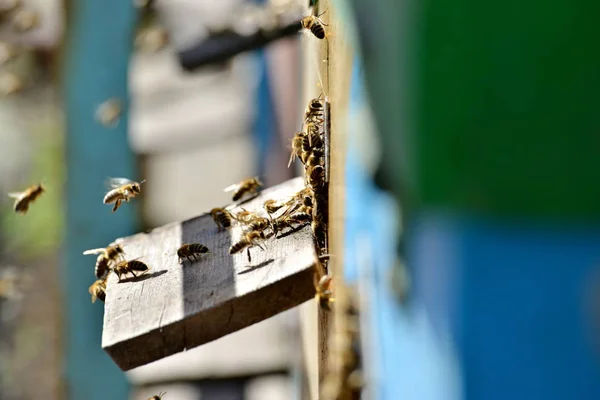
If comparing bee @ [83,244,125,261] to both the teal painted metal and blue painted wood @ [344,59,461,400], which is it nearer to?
blue painted wood @ [344,59,461,400]

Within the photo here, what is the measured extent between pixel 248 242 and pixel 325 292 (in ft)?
0.77

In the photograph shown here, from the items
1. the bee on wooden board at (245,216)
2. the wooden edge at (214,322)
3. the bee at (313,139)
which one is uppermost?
the bee at (313,139)

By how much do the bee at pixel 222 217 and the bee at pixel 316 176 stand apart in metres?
0.28

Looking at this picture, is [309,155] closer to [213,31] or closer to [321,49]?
[321,49]

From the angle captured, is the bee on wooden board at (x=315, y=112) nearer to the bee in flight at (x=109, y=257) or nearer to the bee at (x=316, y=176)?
the bee at (x=316, y=176)

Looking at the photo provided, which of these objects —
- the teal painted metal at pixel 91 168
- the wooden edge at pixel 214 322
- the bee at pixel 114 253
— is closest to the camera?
the wooden edge at pixel 214 322

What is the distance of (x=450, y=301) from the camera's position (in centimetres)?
102

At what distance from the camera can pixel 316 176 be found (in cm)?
212

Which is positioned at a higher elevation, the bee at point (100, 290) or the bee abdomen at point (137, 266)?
the bee at point (100, 290)

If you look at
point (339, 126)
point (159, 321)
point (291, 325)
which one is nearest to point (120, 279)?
point (159, 321)

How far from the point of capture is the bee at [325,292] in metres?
1.91

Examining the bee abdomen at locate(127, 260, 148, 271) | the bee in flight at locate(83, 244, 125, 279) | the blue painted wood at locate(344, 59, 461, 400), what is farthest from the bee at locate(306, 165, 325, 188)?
the bee in flight at locate(83, 244, 125, 279)

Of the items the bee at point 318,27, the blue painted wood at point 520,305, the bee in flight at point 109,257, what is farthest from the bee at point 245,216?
the blue painted wood at point 520,305

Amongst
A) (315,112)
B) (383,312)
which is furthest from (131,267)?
(383,312)
